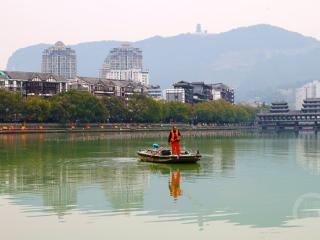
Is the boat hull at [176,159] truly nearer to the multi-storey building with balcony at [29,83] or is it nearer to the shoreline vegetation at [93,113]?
the shoreline vegetation at [93,113]

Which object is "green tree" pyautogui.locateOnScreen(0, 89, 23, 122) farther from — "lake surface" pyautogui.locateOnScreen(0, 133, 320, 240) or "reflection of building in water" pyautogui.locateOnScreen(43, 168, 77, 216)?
"reflection of building in water" pyautogui.locateOnScreen(43, 168, 77, 216)

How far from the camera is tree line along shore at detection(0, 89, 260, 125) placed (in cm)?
10950

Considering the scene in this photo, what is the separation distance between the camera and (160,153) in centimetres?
3825

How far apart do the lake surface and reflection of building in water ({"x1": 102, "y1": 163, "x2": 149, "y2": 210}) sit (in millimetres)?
38

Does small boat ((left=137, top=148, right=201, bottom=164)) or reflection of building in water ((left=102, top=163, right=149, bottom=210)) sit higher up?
small boat ((left=137, top=148, right=201, bottom=164))

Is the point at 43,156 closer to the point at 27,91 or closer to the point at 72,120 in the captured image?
the point at 72,120

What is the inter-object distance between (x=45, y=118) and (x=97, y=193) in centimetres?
8920

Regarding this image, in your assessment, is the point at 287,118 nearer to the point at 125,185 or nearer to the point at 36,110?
the point at 36,110

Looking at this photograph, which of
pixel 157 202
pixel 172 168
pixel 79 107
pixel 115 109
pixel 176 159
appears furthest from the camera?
pixel 115 109

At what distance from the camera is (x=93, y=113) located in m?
122

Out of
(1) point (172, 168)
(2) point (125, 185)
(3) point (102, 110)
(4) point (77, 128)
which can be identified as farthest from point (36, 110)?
(2) point (125, 185)

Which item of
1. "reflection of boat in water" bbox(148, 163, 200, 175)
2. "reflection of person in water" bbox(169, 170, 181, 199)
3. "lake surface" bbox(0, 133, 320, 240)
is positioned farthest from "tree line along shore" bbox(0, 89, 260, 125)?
"reflection of person in water" bbox(169, 170, 181, 199)

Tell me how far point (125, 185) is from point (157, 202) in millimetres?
5051

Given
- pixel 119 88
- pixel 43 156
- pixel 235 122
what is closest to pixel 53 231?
pixel 43 156
